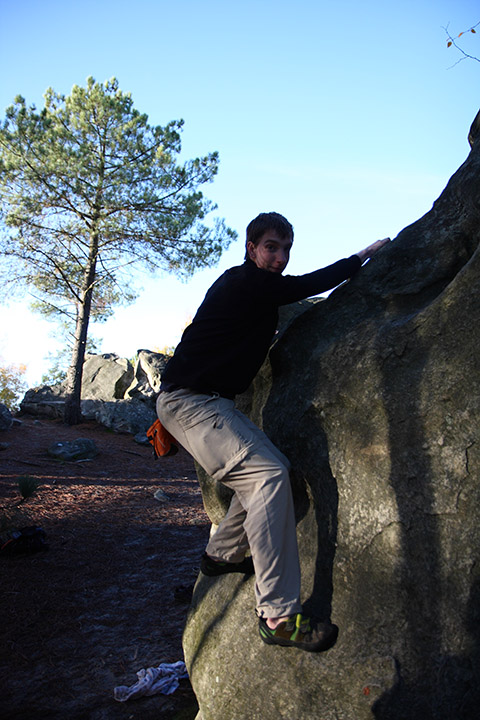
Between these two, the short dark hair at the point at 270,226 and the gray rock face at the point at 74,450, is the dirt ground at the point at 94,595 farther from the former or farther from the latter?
the short dark hair at the point at 270,226

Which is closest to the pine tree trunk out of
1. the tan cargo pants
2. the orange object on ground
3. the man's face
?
the orange object on ground

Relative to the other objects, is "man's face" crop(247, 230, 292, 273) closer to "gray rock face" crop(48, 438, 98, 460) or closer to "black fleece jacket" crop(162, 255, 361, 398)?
"black fleece jacket" crop(162, 255, 361, 398)

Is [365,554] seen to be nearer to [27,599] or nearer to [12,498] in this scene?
[27,599]

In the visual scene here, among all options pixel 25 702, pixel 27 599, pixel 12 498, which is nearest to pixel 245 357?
pixel 25 702

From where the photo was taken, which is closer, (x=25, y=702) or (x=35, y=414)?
(x=25, y=702)

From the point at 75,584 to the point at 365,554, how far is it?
3.58 meters

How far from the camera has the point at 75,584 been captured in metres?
5.31

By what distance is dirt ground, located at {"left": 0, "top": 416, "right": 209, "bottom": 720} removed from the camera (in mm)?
3531

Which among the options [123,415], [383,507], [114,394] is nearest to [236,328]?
[383,507]

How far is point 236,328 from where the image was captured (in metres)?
3.30

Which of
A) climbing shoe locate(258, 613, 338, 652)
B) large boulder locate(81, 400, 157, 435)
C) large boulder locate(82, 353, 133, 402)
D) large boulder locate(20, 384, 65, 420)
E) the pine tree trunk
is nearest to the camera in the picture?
climbing shoe locate(258, 613, 338, 652)

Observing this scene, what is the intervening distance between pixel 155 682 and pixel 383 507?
2111 mm

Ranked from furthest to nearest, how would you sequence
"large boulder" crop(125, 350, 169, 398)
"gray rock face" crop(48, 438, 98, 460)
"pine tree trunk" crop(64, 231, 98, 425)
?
1. "large boulder" crop(125, 350, 169, 398)
2. "pine tree trunk" crop(64, 231, 98, 425)
3. "gray rock face" crop(48, 438, 98, 460)

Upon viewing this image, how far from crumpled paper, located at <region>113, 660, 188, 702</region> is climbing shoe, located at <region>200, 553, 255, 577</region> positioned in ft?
2.80
